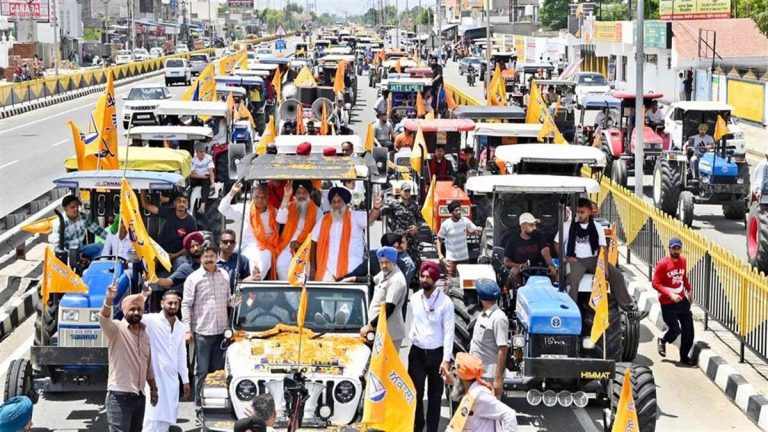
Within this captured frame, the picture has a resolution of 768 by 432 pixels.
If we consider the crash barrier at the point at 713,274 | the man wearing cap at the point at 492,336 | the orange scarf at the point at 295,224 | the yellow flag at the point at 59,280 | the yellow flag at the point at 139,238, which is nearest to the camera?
the man wearing cap at the point at 492,336

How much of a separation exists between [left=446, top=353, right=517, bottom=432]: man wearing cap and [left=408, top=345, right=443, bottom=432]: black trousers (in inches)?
104

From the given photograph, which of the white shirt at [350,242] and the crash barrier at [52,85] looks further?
the crash barrier at [52,85]

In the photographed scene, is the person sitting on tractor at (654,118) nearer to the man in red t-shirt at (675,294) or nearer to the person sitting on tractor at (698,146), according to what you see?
the person sitting on tractor at (698,146)

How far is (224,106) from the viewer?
80.7ft

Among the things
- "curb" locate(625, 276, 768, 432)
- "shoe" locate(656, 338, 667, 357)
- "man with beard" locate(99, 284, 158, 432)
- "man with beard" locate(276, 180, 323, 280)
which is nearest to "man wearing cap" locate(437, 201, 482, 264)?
"curb" locate(625, 276, 768, 432)

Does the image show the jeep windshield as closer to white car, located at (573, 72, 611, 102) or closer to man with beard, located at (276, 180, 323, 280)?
man with beard, located at (276, 180, 323, 280)

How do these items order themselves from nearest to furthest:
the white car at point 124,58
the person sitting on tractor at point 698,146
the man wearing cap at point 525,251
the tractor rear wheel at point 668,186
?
the man wearing cap at point 525,251
the tractor rear wheel at point 668,186
the person sitting on tractor at point 698,146
the white car at point 124,58

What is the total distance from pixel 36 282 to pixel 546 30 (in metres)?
106

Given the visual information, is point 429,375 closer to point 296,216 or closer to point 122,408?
point 122,408

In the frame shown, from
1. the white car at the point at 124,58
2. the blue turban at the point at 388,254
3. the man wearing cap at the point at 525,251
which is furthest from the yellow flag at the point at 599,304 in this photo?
Answer: the white car at the point at 124,58

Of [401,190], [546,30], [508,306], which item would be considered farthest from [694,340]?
[546,30]

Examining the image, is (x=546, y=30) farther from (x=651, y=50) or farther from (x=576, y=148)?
(x=576, y=148)

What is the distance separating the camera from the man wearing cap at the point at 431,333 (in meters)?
11.0

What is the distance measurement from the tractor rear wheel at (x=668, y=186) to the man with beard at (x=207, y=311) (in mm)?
14300
